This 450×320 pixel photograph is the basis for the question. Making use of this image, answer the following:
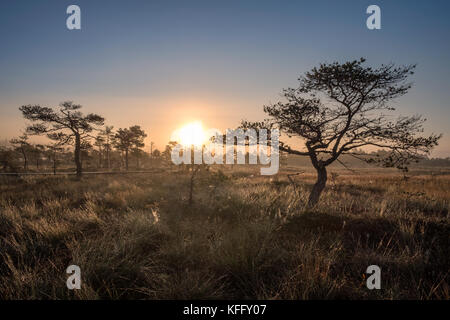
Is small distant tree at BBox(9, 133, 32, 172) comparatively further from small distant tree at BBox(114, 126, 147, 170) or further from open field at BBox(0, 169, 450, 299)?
open field at BBox(0, 169, 450, 299)

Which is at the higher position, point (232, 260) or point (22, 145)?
point (22, 145)

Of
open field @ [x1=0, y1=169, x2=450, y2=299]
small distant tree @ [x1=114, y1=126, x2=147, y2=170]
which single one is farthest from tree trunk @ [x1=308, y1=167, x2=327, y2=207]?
small distant tree @ [x1=114, y1=126, x2=147, y2=170]

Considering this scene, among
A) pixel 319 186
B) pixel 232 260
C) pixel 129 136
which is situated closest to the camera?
pixel 232 260

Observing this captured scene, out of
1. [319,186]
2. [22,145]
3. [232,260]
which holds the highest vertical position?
[22,145]

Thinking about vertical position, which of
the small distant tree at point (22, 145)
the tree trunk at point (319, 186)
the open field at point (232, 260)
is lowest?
the open field at point (232, 260)

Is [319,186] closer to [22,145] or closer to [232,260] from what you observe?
[232,260]

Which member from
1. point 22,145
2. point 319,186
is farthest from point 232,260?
point 22,145

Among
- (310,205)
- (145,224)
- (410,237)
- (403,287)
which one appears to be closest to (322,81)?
(310,205)

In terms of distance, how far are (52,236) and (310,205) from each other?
8263mm

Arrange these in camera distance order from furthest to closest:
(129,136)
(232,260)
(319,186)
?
(129,136) < (319,186) < (232,260)

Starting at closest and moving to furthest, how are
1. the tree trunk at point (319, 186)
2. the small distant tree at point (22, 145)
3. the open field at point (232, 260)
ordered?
the open field at point (232, 260) → the tree trunk at point (319, 186) → the small distant tree at point (22, 145)

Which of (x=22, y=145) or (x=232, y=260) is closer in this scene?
(x=232, y=260)

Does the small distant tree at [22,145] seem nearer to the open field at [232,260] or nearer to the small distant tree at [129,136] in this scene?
the small distant tree at [129,136]

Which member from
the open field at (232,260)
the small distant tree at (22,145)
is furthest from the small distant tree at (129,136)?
the open field at (232,260)
